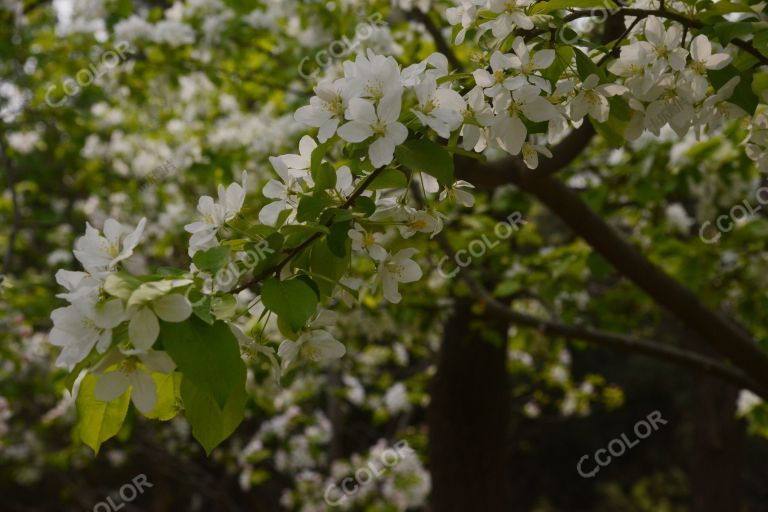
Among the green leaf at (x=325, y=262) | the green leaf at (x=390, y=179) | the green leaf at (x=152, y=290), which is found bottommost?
the green leaf at (x=325, y=262)

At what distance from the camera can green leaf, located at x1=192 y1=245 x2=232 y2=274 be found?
2.90ft

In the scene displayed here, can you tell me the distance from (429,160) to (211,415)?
421 mm

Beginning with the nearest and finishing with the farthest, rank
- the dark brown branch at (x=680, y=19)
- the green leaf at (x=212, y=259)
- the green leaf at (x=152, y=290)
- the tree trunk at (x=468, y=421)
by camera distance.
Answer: the green leaf at (x=152, y=290), the green leaf at (x=212, y=259), the dark brown branch at (x=680, y=19), the tree trunk at (x=468, y=421)

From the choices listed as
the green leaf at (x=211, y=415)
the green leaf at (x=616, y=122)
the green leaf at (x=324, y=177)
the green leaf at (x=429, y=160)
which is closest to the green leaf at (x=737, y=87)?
the green leaf at (x=616, y=122)

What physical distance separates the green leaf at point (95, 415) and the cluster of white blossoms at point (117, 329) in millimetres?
72

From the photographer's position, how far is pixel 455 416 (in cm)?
397

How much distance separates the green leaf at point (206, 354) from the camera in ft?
2.59

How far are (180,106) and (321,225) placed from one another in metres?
4.72

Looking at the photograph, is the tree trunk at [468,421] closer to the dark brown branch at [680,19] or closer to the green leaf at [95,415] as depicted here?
the dark brown branch at [680,19]

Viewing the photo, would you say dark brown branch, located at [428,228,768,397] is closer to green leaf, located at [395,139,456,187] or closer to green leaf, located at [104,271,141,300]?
green leaf, located at [395,139,456,187]

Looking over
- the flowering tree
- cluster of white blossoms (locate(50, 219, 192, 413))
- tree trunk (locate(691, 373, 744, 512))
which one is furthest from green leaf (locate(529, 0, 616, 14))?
tree trunk (locate(691, 373, 744, 512))

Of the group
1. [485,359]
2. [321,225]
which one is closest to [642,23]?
[321,225]

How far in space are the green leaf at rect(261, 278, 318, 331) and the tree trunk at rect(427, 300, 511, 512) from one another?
2.92 metres

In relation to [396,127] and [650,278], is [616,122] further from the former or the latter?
[650,278]
